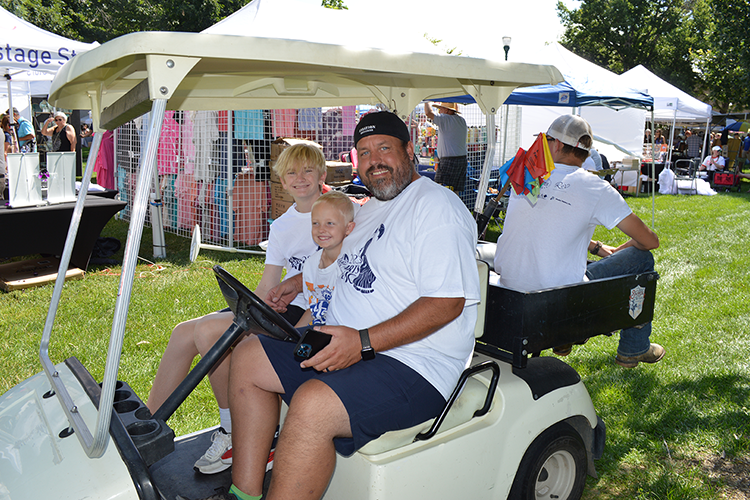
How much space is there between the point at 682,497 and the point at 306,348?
203cm

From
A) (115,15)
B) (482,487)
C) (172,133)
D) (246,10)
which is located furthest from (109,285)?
(115,15)

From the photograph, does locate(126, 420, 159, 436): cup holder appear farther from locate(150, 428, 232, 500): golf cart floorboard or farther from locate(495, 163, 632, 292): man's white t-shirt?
locate(495, 163, 632, 292): man's white t-shirt

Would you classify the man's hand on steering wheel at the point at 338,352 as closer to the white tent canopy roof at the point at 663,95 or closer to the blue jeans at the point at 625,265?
the blue jeans at the point at 625,265

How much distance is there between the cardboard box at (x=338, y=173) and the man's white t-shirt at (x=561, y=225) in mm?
4625

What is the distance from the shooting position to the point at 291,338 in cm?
201

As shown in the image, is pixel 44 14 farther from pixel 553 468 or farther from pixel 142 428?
pixel 553 468

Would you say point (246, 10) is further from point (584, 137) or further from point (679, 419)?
point (679, 419)

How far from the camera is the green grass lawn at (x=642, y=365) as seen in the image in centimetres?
287

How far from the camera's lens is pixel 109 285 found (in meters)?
5.77

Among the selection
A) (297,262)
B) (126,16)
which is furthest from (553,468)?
(126,16)

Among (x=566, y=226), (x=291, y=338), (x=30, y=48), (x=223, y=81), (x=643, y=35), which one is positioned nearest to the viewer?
(x=291, y=338)

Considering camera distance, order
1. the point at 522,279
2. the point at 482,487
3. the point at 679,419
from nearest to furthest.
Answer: the point at 482,487
the point at 522,279
the point at 679,419

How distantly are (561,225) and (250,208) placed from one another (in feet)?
17.5

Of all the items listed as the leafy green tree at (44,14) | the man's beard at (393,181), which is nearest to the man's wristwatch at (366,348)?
the man's beard at (393,181)
